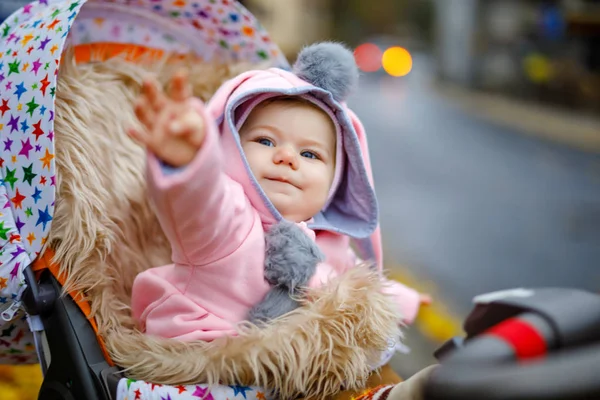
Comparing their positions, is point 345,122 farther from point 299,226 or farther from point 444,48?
point 444,48

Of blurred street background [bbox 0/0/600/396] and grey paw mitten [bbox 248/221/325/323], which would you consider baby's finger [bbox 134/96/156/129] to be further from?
blurred street background [bbox 0/0/600/396]

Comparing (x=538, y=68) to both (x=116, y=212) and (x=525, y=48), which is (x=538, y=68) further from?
(x=116, y=212)

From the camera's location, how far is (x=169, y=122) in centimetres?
109

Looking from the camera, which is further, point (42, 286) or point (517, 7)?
A: point (517, 7)

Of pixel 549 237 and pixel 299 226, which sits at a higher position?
pixel 299 226

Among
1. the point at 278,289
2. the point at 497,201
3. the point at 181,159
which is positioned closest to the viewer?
the point at 181,159

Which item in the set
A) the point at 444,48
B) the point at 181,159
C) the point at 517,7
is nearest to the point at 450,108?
the point at 517,7

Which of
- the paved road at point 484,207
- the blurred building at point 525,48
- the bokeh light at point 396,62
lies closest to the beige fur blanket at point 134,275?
the paved road at point 484,207

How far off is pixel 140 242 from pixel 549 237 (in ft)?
12.4

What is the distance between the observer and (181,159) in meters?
1.12

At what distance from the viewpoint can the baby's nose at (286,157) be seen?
1.53 meters

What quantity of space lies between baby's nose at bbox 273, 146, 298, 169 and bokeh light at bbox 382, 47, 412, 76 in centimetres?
1683

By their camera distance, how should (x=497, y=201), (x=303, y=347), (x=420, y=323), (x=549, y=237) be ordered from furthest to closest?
(x=497, y=201) < (x=549, y=237) < (x=420, y=323) < (x=303, y=347)

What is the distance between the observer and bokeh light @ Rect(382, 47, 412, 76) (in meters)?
18.2
